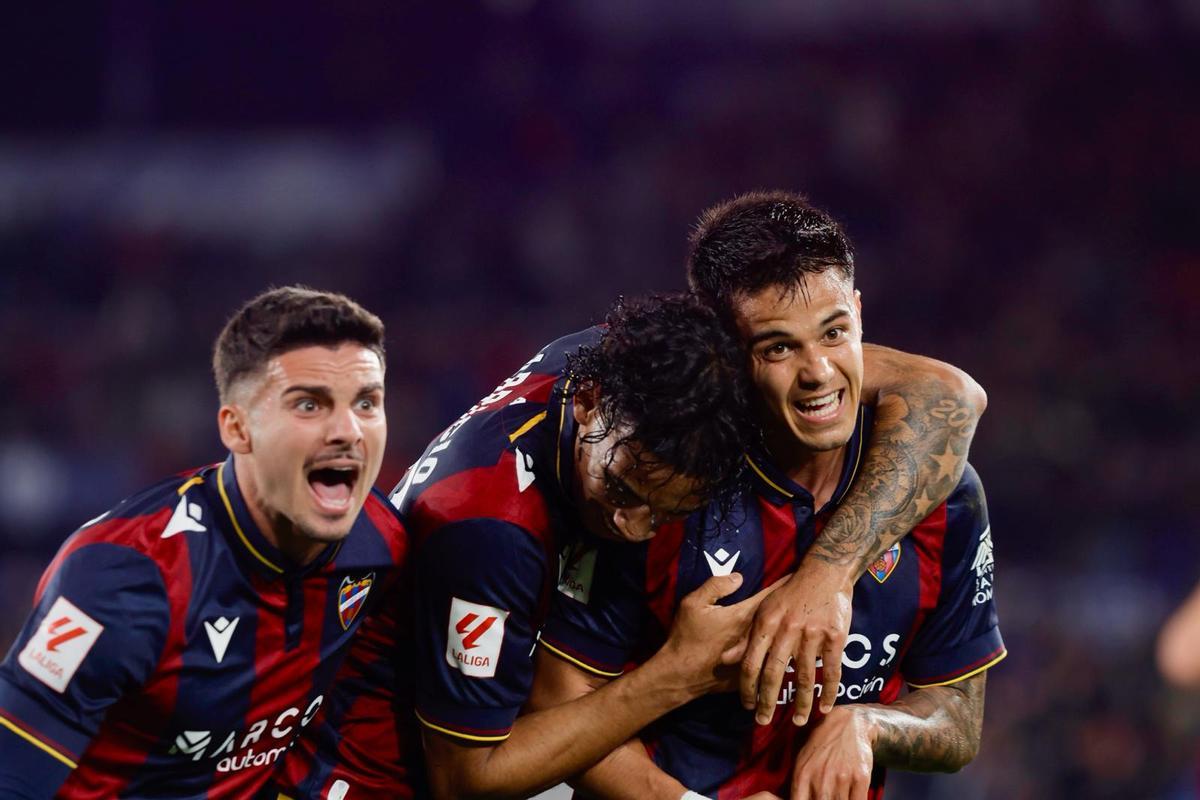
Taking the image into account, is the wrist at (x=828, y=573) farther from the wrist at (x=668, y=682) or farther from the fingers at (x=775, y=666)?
the wrist at (x=668, y=682)

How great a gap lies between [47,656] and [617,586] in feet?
3.97

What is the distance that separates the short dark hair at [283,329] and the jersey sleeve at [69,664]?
471mm

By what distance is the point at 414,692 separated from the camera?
332cm

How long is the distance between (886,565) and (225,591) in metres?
1.51

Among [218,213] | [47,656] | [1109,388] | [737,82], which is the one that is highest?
[737,82]

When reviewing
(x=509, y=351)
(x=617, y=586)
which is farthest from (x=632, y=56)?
(x=617, y=586)

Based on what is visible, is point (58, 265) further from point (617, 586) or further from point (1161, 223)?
point (617, 586)

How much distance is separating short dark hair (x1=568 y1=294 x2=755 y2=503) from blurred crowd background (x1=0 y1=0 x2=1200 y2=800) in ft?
17.1

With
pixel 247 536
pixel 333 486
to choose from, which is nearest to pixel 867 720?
pixel 333 486

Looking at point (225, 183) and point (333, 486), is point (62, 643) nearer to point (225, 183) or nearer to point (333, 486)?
point (333, 486)

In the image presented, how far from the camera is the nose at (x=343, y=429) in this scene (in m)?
2.87

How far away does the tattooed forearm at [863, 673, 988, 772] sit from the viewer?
333cm

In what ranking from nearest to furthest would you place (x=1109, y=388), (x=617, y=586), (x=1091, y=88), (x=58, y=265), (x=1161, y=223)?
(x=617, y=586)
(x=1109, y=388)
(x=1161, y=223)
(x=1091, y=88)
(x=58, y=265)

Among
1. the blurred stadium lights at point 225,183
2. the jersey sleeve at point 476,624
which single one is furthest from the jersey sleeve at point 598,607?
the blurred stadium lights at point 225,183
